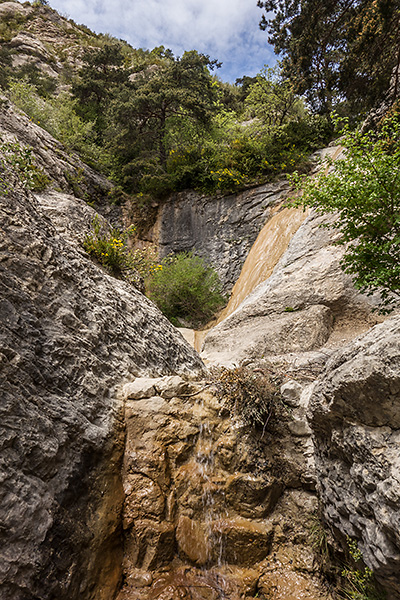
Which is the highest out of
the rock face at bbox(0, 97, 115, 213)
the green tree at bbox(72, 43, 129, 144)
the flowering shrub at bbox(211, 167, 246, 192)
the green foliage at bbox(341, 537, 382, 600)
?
the green tree at bbox(72, 43, 129, 144)

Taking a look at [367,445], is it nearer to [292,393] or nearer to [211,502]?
[292,393]

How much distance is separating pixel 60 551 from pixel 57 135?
1504 cm

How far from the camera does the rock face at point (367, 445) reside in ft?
5.30

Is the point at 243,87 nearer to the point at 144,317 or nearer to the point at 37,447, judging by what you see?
the point at 144,317

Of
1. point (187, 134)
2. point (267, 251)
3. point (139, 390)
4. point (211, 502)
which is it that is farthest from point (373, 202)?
point (187, 134)

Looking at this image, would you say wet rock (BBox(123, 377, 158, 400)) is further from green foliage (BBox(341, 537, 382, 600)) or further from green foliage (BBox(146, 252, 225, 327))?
green foliage (BBox(146, 252, 225, 327))

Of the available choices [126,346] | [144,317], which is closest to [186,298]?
[144,317]

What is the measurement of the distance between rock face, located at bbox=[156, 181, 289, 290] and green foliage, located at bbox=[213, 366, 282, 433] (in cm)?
1059

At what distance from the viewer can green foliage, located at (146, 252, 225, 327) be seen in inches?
512

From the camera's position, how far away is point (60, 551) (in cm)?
196

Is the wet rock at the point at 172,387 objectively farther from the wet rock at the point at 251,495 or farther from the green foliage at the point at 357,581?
the green foliage at the point at 357,581

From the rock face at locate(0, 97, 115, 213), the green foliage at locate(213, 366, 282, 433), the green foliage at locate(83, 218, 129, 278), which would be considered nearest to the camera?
the green foliage at locate(213, 366, 282, 433)

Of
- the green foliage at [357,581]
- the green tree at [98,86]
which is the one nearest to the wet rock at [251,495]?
the green foliage at [357,581]

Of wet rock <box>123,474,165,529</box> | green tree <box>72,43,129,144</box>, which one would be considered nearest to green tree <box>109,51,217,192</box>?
green tree <box>72,43,129,144</box>
